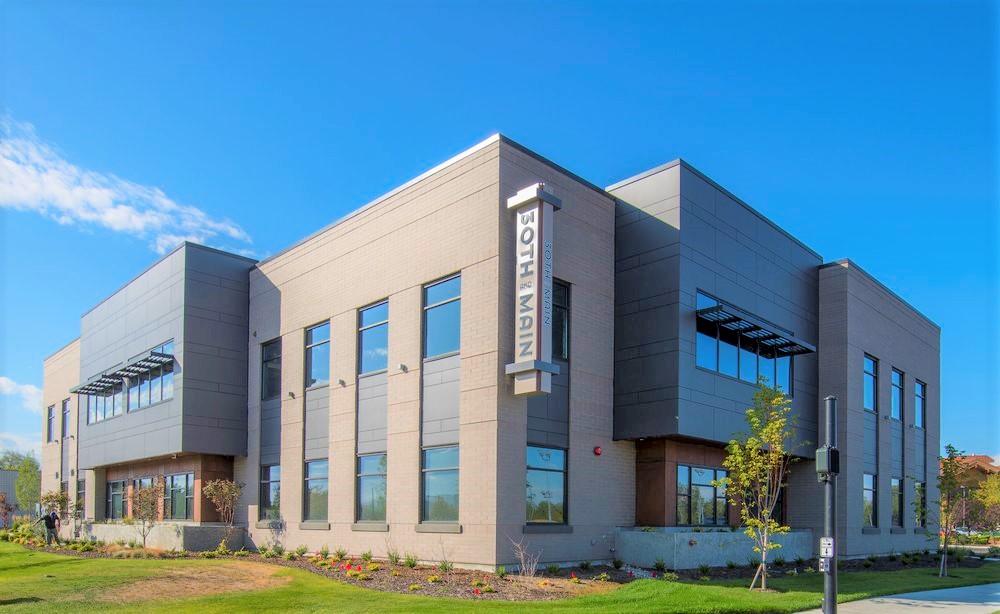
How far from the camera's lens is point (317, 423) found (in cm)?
2578

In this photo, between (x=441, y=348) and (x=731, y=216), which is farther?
(x=731, y=216)

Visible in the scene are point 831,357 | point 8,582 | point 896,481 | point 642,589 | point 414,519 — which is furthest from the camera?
point 896,481

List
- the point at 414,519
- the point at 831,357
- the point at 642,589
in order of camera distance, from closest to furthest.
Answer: the point at 642,589 → the point at 414,519 → the point at 831,357

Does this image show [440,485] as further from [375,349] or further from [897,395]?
[897,395]

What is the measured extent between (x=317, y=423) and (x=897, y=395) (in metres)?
23.5

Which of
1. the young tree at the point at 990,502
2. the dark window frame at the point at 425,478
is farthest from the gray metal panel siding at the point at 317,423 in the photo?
the young tree at the point at 990,502

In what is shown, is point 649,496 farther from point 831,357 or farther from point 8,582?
point 8,582

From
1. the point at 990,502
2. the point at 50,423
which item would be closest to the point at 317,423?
the point at 50,423

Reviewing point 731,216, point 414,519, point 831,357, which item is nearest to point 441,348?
point 414,519

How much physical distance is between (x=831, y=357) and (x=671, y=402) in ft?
34.0

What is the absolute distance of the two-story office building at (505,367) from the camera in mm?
19828

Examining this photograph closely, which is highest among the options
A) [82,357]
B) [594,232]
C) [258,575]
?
[594,232]

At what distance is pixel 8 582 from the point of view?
1909 centimetres

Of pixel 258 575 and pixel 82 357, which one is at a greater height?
pixel 82 357
